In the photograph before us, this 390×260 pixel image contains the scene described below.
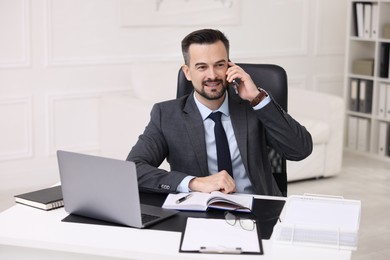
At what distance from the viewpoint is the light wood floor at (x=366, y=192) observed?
4.08 metres

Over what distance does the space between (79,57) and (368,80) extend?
8.32 feet

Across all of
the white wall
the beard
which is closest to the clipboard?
the beard

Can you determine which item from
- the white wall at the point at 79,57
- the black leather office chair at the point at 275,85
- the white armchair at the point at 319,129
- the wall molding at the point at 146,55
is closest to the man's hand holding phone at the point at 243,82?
the black leather office chair at the point at 275,85

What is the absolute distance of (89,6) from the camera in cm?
539

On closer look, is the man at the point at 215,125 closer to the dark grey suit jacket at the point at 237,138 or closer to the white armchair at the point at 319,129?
the dark grey suit jacket at the point at 237,138

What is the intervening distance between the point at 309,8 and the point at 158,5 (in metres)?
1.49

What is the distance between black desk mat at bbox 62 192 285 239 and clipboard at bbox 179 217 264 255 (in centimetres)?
3

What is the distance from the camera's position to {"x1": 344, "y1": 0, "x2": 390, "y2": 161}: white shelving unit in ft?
20.4

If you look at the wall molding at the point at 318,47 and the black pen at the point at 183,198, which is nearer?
the black pen at the point at 183,198

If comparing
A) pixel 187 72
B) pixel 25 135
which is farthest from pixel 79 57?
pixel 187 72

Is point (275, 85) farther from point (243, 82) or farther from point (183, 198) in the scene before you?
point (183, 198)

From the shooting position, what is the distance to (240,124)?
2842 mm

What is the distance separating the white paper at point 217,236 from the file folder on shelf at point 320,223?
8 cm

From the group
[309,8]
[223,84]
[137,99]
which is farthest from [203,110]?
[309,8]
